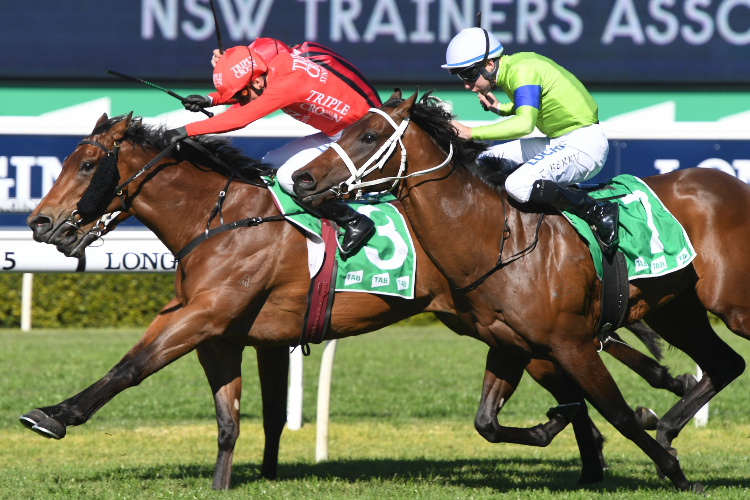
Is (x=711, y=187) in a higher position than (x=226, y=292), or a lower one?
higher

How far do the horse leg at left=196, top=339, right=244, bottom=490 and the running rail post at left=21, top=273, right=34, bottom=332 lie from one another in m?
5.82

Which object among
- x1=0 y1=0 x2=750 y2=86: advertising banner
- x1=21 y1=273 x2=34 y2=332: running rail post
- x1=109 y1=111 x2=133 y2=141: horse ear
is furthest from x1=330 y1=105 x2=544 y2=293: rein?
x1=0 y1=0 x2=750 y2=86: advertising banner

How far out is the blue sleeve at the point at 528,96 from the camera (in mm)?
4125

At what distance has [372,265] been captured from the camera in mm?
4551

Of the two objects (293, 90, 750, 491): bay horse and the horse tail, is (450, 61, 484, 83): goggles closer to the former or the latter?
(293, 90, 750, 491): bay horse

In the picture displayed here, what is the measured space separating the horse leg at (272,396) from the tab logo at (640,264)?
193cm

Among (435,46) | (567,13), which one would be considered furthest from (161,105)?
(567,13)

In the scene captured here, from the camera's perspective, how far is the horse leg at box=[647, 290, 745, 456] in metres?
4.79

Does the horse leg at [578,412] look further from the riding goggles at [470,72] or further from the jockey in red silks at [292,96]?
the riding goggles at [470,72]

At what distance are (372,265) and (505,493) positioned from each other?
4.28 ft

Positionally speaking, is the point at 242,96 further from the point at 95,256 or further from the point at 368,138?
the point at 95,256

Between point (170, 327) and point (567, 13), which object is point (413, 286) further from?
point (567, 13)

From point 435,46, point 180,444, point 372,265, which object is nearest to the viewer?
point 372,265

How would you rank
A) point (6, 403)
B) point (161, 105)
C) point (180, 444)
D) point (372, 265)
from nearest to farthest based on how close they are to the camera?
point (372, 265) → point (180, 444) → point (6, 403) → point (161, 105)
